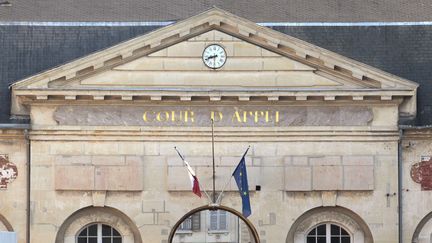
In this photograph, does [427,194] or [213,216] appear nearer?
[427,194]

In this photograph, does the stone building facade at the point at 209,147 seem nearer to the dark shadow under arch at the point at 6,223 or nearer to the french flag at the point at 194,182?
the dark shadow under arch at the point at 6,223

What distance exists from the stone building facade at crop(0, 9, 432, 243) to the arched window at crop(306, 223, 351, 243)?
0.52 metres

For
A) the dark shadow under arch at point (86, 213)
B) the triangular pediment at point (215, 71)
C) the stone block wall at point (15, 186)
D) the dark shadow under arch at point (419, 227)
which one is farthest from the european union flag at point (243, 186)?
the stone block wall at point (15, 186)

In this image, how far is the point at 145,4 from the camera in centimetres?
4416

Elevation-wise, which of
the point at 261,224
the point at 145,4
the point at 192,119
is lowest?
the point at 261,224

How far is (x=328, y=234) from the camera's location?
1602 inches

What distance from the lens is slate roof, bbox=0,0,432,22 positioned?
1709 inches

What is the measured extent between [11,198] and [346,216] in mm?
8103

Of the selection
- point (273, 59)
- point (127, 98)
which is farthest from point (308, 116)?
point (127, 98)

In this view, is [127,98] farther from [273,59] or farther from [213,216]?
[213,216]

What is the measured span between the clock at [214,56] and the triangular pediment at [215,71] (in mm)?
100

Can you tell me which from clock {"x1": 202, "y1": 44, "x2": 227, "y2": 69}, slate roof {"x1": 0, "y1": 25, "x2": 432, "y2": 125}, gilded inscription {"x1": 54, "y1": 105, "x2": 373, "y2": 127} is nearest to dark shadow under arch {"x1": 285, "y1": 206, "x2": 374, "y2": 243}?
gilded inscription {"x1": 54, "y1": 105, "x2": 373, "y2": 127}

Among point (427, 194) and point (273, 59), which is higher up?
point (273, 59)

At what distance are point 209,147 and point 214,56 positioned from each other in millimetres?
2198
